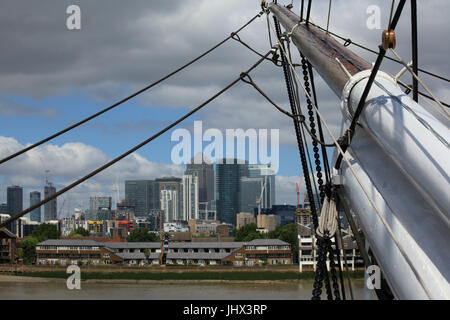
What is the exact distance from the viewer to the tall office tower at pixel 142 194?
84125 millimetres

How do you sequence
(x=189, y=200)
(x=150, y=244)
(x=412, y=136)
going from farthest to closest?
(x=189, y=200) < (x=150, y=244) < (x=412, y=136)

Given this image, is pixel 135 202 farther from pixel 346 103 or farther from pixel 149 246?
pixel 346 103

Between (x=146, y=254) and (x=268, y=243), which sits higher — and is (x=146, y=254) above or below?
below

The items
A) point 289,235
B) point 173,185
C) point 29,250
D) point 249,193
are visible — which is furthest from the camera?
point 173,185

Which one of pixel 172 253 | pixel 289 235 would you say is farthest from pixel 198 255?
pixel 289 235

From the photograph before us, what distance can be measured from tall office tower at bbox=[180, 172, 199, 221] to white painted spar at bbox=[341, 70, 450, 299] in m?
78.9

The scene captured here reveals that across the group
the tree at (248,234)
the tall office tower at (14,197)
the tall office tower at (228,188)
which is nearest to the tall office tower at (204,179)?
the tall office tower at (228,188)

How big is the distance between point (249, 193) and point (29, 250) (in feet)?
173

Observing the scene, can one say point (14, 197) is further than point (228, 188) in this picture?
No

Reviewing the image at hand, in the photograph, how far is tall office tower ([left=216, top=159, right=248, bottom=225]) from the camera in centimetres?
7939

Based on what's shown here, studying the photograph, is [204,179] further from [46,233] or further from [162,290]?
[162,290]

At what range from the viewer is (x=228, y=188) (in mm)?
89062
